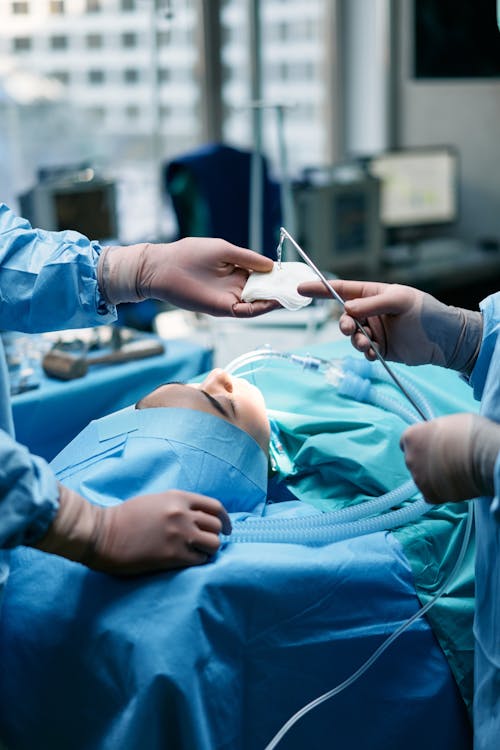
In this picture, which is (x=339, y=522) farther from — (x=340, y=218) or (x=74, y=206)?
(x=340, y=218)

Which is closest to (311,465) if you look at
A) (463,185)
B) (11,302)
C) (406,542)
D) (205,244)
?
(406,542)

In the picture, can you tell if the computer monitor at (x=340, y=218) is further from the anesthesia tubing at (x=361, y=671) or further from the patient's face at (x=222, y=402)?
the anesthesia tubing at (x=361, y=671)

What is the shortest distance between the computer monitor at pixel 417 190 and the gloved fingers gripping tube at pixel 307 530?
125 inches

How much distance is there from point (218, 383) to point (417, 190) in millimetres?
3322

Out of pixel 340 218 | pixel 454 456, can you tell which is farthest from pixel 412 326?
pixel 340 218

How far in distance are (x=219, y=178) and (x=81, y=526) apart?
8.26 feet

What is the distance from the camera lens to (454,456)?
40.9 inches

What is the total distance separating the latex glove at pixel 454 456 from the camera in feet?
3.37

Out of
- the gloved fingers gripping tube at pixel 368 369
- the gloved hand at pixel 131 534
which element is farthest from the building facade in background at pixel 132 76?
the gloved hand at pixel 131 534

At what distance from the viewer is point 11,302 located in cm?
136

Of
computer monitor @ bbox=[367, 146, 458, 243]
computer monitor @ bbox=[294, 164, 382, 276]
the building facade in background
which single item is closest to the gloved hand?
the building facade in background

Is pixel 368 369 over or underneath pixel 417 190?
underneath

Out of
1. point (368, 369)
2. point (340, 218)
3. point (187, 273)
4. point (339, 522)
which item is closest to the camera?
point (339, 522)

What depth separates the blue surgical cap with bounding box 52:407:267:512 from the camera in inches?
49.5
